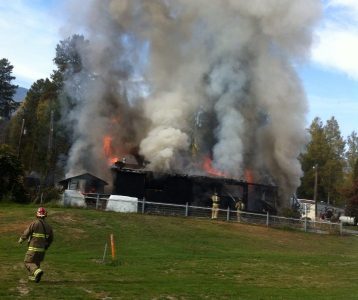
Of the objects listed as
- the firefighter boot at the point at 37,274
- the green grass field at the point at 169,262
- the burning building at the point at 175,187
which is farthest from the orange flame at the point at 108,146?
the firefighter boot at the point at 37,274

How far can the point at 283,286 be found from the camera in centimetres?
1320

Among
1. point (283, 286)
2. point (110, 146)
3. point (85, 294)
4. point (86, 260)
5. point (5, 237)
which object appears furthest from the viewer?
point (110, 146)

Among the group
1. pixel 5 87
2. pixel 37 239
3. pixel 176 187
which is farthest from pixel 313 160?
pixel 37 239

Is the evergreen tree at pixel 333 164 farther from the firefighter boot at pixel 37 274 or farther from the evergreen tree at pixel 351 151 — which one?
the firefighter boot at pixel 37 274

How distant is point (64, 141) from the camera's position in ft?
182

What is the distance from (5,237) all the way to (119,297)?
10.3 meters

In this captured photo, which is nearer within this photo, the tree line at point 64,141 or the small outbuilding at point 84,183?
the small outbuilding at point 84,183

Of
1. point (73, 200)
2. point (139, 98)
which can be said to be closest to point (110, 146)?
point (139, 98)

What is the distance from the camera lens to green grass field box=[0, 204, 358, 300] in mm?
11086

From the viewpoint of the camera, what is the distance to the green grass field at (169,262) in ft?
36.4

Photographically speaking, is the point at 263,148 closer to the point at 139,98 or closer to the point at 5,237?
the point at 139,98

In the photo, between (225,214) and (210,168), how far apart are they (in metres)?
10.4

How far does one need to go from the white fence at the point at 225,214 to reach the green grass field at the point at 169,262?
1.75 m

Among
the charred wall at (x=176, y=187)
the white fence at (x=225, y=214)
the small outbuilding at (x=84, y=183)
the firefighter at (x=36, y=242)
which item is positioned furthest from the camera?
the small outbuilding at (x=84, y=183)
